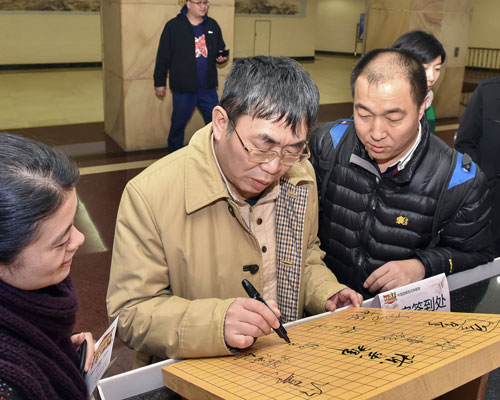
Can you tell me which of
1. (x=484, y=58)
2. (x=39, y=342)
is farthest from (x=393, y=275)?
(x=484, y=58)

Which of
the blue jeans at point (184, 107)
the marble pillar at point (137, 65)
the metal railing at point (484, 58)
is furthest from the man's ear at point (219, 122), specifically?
the metal railing at point (484, 58)

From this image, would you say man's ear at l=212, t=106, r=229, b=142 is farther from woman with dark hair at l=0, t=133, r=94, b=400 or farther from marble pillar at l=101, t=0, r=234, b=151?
marble pillar at l=101, t=0, r=234, b=151

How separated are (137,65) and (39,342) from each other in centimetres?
609

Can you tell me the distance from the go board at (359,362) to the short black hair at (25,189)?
42 centimetres

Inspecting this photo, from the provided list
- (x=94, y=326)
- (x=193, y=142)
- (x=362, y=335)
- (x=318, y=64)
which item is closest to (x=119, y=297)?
(x=193, y=142)

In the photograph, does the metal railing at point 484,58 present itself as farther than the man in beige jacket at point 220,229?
Yes

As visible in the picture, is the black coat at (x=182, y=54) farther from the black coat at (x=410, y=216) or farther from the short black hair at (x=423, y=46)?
the black coat at (x=410, y=216)

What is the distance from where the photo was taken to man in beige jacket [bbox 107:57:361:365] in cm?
139

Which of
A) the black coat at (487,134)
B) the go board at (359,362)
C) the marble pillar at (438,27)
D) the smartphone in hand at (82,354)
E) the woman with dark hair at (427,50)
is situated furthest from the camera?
the marble pillar at (438,27)

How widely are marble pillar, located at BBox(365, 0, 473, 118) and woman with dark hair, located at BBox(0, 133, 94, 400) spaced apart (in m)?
8.36

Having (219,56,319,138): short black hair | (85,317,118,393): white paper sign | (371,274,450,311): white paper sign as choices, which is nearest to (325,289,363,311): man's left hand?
(371,274,450,311): white paper sign

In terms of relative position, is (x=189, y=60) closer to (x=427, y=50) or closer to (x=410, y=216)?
(x=427, y=50)

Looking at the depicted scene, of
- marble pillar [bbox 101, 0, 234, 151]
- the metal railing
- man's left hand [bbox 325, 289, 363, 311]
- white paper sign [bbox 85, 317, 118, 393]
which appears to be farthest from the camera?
the metal railing

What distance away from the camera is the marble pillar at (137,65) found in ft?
21.6
